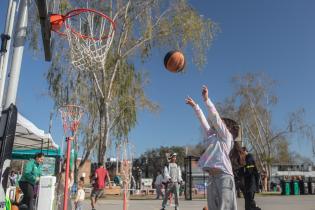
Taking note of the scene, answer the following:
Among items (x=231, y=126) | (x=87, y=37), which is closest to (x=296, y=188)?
(x=87, y=37)

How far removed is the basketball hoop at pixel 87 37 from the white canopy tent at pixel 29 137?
2879 millimetres

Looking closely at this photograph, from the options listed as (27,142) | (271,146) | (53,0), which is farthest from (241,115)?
(53,0)

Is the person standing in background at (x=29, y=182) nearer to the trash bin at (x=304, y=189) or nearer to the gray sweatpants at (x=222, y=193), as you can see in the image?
the gray sweatpants at (x=222, y=193)

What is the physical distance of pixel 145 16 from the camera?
2291 cm

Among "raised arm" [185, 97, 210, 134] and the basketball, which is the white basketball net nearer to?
the basketball

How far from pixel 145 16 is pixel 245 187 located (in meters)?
14.4

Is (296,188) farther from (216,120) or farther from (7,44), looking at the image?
(7,44)

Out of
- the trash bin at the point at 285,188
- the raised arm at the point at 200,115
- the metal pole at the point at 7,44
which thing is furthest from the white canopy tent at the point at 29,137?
the trash bin at the point at 285,188

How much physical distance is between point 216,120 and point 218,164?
63 cm

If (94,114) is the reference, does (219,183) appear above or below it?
below

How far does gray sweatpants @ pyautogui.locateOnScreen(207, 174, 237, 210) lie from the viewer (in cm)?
556

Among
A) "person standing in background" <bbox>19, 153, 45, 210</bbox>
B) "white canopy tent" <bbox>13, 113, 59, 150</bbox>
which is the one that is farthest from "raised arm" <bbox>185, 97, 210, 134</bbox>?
"white canopy tent" <bbox>13, 113, 59, 150</bbox>

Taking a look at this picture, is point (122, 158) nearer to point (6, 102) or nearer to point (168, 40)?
point (6, 102)

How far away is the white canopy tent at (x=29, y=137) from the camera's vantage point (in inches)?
535
